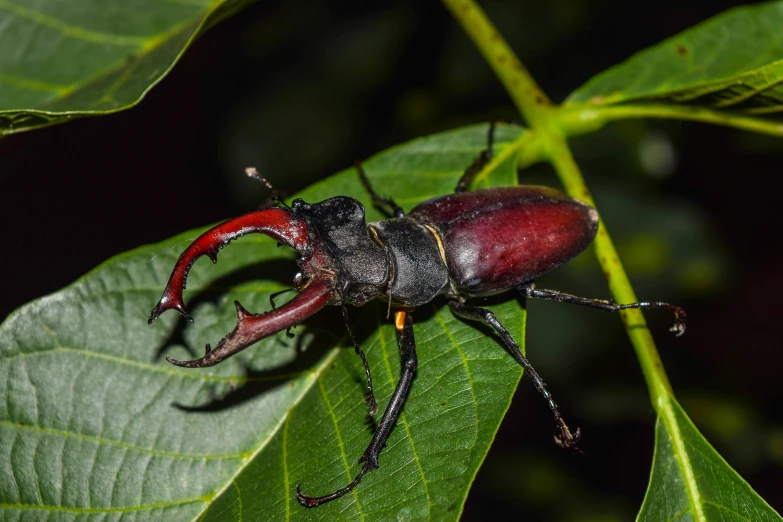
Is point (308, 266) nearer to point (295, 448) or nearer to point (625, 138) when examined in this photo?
point (295, 448)

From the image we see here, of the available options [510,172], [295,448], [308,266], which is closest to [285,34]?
[510,172]

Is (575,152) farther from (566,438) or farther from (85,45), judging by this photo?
(85,45)

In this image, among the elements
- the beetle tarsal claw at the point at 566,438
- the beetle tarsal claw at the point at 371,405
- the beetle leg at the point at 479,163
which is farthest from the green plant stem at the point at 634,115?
the beetle tarsal claw at the point at 371,405

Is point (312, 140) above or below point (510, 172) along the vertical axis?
above

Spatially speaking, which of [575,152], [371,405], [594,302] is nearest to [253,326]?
[371,405]

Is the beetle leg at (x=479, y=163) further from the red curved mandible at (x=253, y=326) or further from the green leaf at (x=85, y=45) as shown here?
the green leaf at (x=85, y=45)
